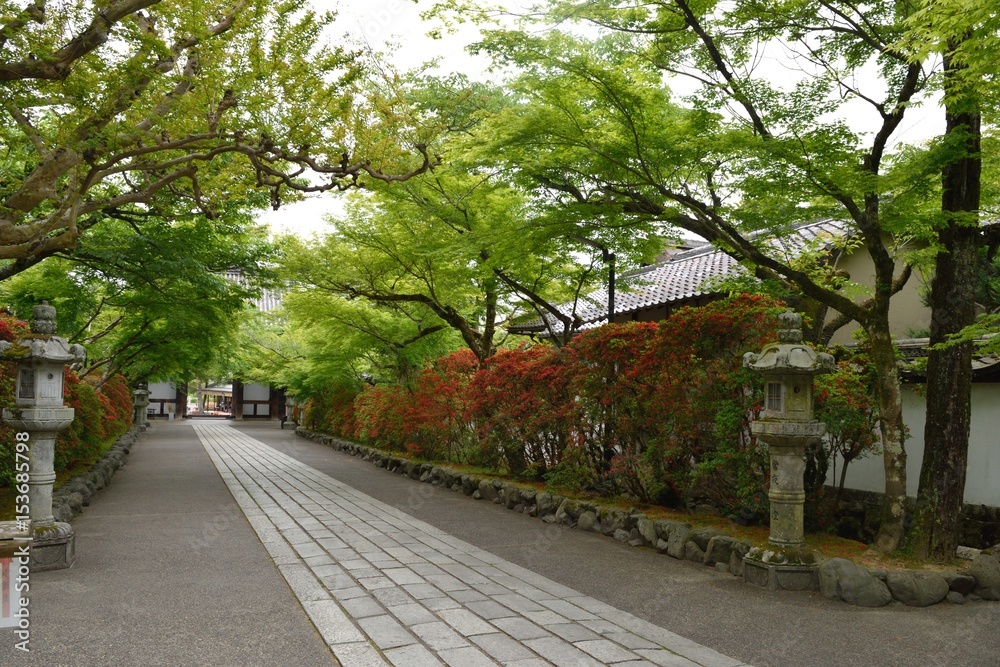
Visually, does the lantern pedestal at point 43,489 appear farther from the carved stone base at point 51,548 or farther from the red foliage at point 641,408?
the red foliage at point 641,408

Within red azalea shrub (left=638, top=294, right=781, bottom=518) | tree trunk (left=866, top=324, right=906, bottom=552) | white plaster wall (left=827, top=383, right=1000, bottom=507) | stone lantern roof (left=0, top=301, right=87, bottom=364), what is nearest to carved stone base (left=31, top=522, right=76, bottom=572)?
stone lantern roof (left=0, top=301, right=87, bottom=364)

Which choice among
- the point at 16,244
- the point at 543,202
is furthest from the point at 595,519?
the point at 16,244

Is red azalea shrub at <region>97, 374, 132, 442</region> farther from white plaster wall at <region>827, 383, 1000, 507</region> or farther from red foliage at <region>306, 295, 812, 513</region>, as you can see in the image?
white plaster wall at <region>827, 383, 1000, 507</region>

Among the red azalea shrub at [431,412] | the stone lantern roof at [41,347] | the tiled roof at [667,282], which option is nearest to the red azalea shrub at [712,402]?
the tiled roof at [667,282]

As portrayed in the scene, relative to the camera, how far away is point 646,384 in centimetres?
892

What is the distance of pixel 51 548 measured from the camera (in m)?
6.59

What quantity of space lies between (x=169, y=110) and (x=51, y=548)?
4.98 metres

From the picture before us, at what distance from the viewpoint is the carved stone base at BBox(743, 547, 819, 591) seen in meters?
6.25

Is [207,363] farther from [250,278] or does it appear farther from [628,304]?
[628,304]

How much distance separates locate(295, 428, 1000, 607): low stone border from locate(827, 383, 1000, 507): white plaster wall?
1.53m

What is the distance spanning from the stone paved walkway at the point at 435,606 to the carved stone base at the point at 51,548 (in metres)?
1.97

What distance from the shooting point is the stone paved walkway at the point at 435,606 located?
4.47m

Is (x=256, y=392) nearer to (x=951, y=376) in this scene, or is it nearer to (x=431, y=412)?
(x=431, y=412)

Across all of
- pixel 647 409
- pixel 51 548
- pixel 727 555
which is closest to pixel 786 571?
pixel 727 555
